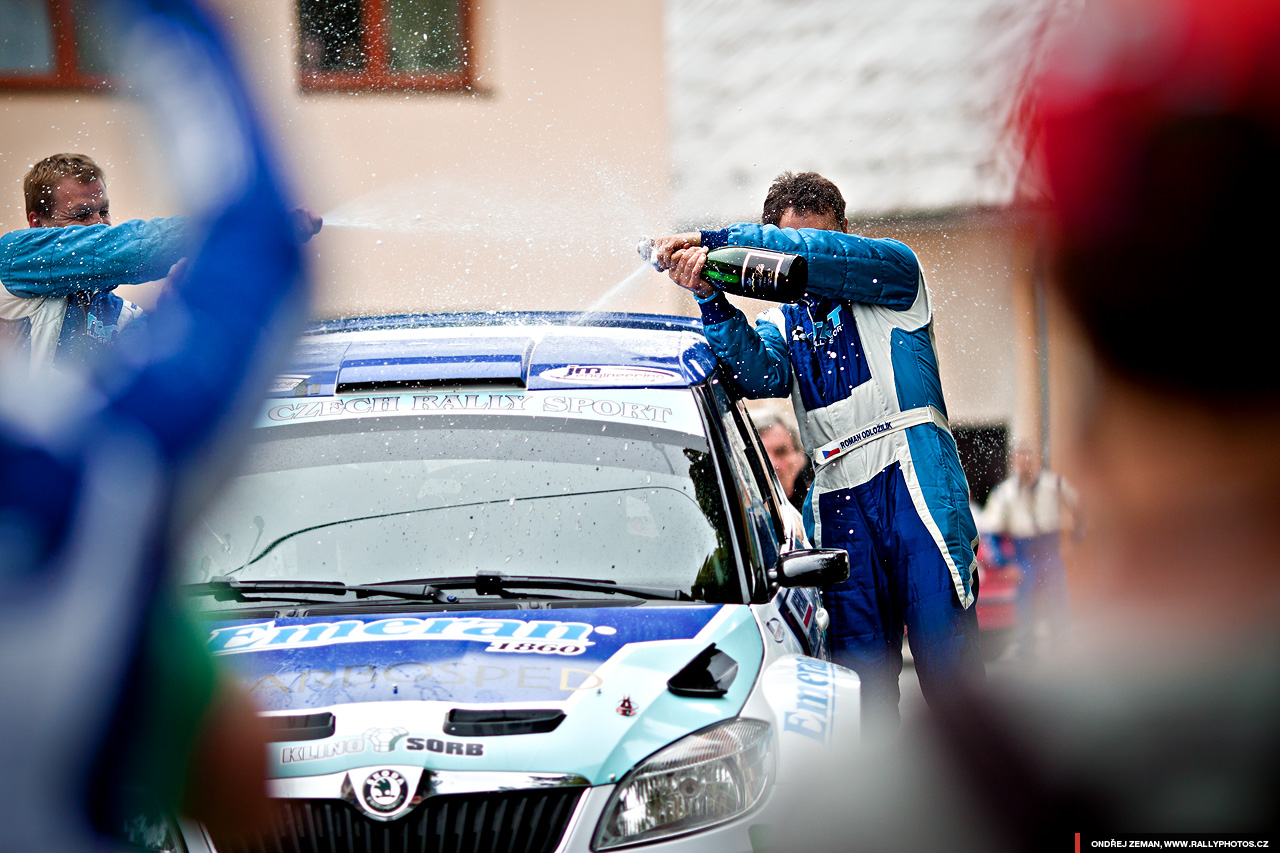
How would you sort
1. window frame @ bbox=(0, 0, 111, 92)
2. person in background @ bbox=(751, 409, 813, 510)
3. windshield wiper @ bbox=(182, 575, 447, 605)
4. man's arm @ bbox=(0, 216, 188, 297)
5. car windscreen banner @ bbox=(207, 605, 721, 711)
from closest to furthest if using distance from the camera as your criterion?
car windscreen banner @ bbox=(207, 605, 721, 711) < man's arm @ bbox=(0, 216, 188, 297) < windshield wiper @ bbox=(182, 575, 447, 605) < person in background @ bbox=(751, 409, 813, 510) < window frame @ bbox=(0, 0, 111, 92)

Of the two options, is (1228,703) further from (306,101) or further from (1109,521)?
(306,101)

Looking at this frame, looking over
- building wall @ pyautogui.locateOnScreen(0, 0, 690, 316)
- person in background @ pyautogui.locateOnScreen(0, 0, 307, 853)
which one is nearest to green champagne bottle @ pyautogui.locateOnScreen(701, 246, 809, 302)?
person in background @ pyautogui.locateOnScreen(0, 0, 307, 853)

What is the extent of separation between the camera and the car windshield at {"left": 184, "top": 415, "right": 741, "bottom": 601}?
10.6ft

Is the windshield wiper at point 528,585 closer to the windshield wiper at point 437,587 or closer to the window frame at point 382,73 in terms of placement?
the windshield wiper at point 437,587

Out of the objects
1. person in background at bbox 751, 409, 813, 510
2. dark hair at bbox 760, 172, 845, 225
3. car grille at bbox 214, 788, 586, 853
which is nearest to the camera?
car grille at bbox 214, 788, 586, 853

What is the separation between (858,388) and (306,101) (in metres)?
7.43

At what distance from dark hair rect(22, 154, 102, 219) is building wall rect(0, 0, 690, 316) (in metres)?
5.54

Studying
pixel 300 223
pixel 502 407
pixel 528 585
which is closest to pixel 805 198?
pixel 502 407

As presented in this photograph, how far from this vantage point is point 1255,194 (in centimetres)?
55

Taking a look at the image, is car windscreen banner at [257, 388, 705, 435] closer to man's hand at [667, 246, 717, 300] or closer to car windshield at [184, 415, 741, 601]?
car windshield at [184, 415, 741, 601]

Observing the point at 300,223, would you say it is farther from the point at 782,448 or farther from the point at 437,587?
the point at 782,448

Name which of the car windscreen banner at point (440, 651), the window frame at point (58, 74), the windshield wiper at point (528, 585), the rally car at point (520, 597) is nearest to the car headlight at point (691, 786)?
the rally car at point (520, 597)

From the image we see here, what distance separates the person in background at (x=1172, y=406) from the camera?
52cm

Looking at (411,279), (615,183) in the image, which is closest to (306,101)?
(411,279)
